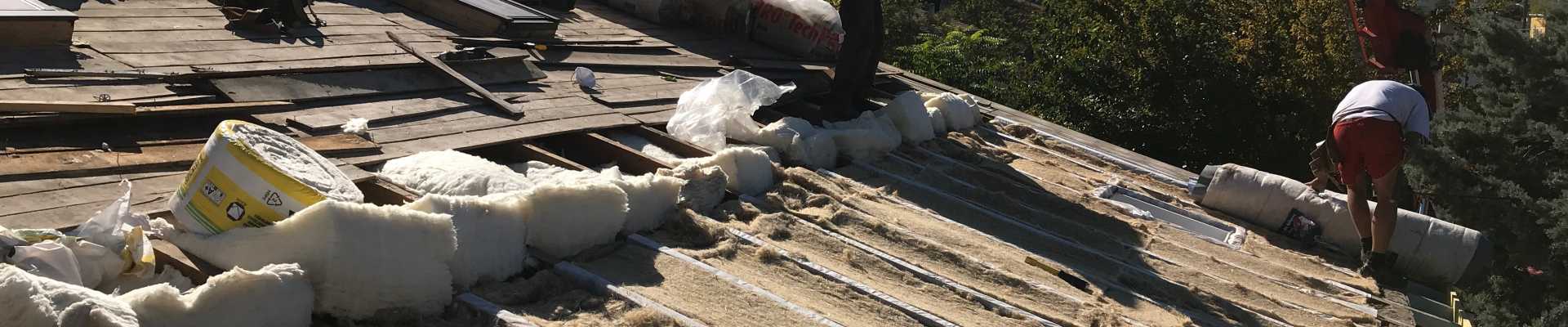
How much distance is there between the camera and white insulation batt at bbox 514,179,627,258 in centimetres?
367

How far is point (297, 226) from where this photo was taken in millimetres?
2934

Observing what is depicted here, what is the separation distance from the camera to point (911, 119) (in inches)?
259

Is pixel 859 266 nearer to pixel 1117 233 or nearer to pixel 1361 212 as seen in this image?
pixel 1117 233

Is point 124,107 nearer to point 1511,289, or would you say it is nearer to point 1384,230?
point 1384,230

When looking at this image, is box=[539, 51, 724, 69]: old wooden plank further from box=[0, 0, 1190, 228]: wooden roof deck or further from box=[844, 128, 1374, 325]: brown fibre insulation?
box=[844, 128, 1374, 325]: brown fibre insulation

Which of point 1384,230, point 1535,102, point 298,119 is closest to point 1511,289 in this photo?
point 1535,102

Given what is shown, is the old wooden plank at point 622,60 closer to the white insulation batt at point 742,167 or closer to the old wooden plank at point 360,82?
the old wooden plank at point 360,82

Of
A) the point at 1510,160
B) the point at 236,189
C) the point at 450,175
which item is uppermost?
the point at 236,189

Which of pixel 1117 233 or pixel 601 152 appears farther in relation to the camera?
pixel 1117 233

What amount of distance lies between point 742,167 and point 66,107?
7.53ft

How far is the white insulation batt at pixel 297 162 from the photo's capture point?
3.17 meters

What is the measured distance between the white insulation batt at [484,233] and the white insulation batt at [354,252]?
0.15m

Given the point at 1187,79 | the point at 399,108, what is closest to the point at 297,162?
the point at 399,108

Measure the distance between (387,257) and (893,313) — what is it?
5.07ft
